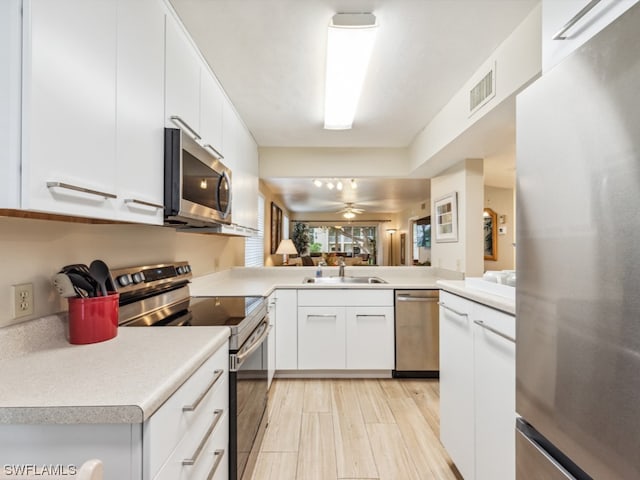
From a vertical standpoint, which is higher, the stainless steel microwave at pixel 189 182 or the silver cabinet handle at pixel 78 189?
the stainless steel microwave at pixel 189 182

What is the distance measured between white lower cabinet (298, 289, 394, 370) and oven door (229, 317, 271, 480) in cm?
100

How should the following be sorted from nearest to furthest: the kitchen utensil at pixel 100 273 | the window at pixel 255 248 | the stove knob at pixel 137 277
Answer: the kitchen utensil at pixel 100 273 < the stove knob at pixel 137 277 < the window at pixel 255 248

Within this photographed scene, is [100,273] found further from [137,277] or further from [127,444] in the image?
[127,444]

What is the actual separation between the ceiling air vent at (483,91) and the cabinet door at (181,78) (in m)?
1.63

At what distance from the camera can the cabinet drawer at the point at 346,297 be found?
293 centimetres

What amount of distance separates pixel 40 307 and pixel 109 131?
65 cm

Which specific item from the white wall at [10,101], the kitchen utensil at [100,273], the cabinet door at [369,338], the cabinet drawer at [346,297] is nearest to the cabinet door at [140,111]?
the kitchen utensil at [100,273]

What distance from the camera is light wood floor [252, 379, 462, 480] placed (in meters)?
1.75

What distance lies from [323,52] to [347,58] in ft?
0.48

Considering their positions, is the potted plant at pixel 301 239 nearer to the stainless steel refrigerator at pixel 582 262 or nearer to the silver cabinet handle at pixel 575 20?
the stainless steel refrigerator at pixel 582 262

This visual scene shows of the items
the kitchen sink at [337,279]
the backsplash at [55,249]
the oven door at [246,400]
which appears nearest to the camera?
the backsplash at [55,249]

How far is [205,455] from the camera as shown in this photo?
1036 millimetres

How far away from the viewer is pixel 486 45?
67.8 inches

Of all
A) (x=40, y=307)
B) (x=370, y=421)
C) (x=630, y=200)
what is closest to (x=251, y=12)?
(x=40, y=307)
